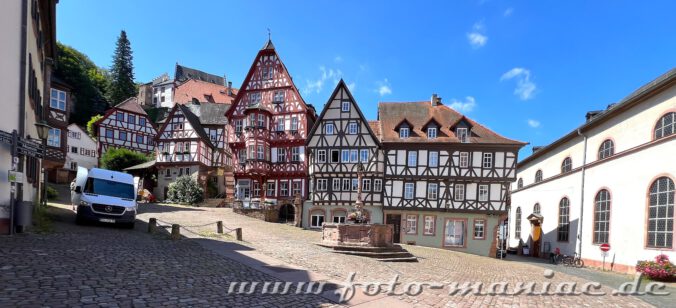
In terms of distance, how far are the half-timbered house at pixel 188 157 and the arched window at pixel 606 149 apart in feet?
101

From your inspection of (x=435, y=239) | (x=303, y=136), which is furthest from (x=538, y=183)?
(x=303, y=136)

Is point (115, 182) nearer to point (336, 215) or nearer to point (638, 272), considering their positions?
point (336, 215)

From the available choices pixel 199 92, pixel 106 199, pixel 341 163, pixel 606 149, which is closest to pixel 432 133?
pixel 341 163

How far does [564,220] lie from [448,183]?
28.7ft

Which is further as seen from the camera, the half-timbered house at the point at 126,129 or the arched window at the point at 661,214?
the half-timbered house at the point at 126,129

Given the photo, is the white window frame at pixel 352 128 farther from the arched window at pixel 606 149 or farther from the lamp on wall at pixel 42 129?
the lamp on wall at pixel 42 129

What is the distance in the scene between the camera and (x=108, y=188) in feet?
49.4

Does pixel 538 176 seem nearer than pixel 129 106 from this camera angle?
Yes

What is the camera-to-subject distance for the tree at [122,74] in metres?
67.4

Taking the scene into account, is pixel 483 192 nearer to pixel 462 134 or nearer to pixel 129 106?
pixel 462 134

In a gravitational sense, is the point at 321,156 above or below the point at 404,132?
below

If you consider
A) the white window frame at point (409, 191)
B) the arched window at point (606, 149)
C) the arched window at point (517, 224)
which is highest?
the arched window at point (606, 149)

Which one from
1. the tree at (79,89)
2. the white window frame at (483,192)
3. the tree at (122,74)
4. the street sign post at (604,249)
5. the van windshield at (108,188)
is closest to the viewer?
the van windshield at (108,188)

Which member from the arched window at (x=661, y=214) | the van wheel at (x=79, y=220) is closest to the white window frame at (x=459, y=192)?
the arched window at (x=661, y=214)
